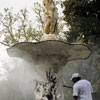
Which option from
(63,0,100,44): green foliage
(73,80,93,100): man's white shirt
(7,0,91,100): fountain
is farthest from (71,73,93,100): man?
(63,0,100,44): green foliage

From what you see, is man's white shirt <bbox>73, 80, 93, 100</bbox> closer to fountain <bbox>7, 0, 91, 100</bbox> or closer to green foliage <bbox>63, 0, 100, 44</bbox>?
fountain <bbox>7, 0, 91, 100</bbox>

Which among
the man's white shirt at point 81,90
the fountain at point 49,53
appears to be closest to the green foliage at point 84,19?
the fountain at point 49,53

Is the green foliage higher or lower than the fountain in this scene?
higher

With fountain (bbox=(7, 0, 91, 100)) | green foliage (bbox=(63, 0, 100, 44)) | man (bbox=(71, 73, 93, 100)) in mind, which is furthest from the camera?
green foliage (bbox=(63, 0, 100, 44))

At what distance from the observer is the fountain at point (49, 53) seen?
206 inches

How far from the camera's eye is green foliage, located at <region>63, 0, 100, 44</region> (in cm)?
1406

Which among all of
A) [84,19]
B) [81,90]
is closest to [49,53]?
[81,90]

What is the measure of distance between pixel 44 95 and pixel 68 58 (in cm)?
106

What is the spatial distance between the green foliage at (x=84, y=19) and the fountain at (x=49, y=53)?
26.9 ft

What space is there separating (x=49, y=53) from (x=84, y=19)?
30.4ft

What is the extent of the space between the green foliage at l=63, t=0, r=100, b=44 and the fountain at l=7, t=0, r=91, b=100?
8.21 m

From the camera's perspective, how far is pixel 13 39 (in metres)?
18.2

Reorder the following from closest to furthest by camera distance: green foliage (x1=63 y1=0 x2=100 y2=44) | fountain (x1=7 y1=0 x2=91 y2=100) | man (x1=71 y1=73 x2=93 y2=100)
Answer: man (x1=71 y1=73 x2=93 y2=100) → fountain (x1=7 y1=0 x2=91 y2=100) → green foliage (x1=63 y1=0 x2=100 y2=44)

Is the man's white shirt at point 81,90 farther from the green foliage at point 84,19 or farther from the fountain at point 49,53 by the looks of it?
the green foliage at point 84,19
